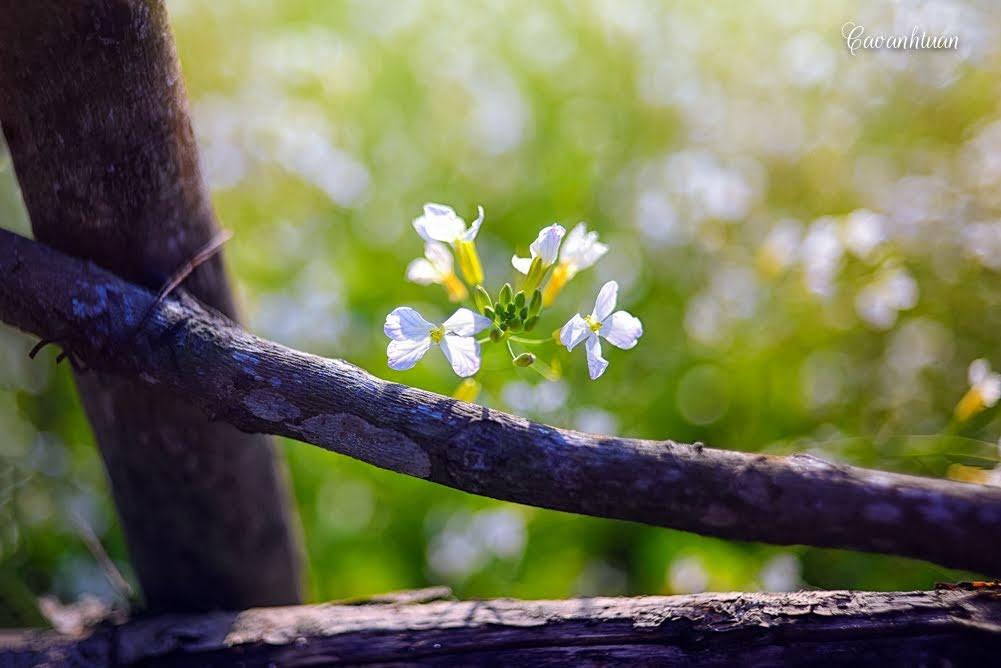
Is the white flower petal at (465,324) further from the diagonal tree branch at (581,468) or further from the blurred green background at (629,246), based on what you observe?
the blurred green background at (629,246)

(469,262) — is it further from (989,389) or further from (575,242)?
(989,389)

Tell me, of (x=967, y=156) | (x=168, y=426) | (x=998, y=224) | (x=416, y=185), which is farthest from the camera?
(x=416, y=185)

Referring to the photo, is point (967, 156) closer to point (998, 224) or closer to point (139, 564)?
point (998, 224)

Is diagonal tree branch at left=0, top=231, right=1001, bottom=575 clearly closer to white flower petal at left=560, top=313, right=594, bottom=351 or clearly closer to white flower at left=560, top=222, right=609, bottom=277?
white flower petal at left=560, top=313, right=594, bottom=351

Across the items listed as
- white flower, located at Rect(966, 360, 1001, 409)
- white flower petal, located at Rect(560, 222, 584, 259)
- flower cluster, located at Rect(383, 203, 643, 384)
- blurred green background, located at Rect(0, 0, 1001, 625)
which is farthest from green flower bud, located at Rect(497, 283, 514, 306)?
white flower, located at Rect(966, 360, 1001, 409)

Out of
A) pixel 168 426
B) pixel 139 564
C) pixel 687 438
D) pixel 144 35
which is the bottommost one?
pixel 139 564

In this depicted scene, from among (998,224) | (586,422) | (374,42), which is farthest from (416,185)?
(998,224)

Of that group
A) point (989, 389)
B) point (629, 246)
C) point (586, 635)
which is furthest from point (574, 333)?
point (629, 246)
